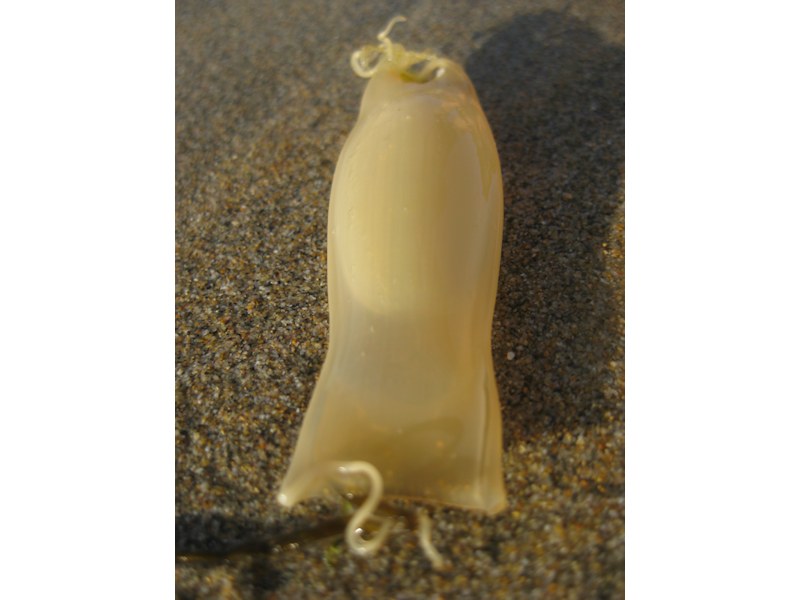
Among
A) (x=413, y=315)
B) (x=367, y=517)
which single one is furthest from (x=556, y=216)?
(x=367, y=517)

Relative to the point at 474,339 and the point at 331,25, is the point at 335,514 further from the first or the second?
the point at 331,25

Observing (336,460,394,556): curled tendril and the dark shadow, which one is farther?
the dark shadow

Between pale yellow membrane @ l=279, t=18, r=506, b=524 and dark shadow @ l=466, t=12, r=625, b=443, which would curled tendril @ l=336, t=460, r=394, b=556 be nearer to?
pale yellow membrane @ l=279, t=18, r=506, b=524

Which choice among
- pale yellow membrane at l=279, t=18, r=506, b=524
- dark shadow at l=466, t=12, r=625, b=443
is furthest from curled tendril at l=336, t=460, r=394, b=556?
dark shadow at l=466, t=12, r=625, b=443

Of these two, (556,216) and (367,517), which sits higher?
(556,216)

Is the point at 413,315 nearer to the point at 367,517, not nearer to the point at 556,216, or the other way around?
the point at 367,517
